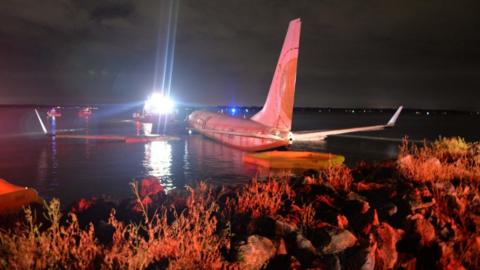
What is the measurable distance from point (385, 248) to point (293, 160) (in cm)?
1855

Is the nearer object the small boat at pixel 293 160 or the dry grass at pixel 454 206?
the dry grass at pixel 454 206

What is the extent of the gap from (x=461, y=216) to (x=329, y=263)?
12.1 feet

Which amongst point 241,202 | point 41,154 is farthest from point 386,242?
point 41,154

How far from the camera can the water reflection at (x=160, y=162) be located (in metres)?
20.2

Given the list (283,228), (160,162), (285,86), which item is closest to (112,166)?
(160,162)

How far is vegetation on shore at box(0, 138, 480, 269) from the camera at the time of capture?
5.01m

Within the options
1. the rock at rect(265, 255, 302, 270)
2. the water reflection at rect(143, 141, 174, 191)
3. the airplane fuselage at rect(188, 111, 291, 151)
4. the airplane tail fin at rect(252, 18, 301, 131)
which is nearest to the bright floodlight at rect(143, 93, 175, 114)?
the airplane fuselage at rect(188, 111, 291, 151)

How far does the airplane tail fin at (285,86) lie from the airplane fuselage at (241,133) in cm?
74

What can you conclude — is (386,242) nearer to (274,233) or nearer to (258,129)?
(274,233)

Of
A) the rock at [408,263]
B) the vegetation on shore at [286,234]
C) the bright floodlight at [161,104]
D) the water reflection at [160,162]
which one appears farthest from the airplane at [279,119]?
the bright floodlight at [161,104]

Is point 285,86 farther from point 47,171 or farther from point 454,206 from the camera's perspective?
Answer: point 454,206

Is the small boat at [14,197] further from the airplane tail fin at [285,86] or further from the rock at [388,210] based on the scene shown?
the airplane tail fin at [285,86]

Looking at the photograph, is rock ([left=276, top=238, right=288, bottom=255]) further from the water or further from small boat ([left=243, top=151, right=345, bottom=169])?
small boat ([left=243, top=151, right=345, bottom=169])

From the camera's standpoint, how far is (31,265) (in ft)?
15.5
